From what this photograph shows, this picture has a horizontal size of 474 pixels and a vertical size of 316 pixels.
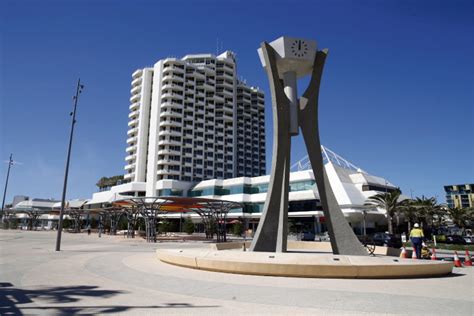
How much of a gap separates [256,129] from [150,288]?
4056 inches

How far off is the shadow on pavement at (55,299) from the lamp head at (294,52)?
1314 cm

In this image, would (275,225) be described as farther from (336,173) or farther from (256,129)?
(256,129)

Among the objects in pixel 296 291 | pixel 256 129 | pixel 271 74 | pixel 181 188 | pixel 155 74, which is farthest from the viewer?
pixel 256 129

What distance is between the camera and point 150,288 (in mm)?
8984

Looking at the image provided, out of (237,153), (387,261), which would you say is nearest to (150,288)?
(387,261)

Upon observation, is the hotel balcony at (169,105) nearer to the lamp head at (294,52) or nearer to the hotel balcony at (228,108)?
the hotel balcony at (228,108)

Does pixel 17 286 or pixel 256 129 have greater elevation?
pixel 256 129

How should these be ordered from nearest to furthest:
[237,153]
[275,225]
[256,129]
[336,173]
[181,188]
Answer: [275,225], [336,173], [181,188], [237,153], [256,129]

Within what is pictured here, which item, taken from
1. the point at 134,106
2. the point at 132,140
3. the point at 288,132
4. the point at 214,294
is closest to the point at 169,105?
the point at 134,106

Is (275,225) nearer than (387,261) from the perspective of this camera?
No

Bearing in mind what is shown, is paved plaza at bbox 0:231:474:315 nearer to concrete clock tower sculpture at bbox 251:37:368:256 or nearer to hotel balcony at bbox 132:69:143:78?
concrete clock tower sculpture at bbox 251:37:368:256

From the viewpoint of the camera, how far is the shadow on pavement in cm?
656

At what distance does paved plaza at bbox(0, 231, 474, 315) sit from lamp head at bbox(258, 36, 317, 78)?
10.8 m

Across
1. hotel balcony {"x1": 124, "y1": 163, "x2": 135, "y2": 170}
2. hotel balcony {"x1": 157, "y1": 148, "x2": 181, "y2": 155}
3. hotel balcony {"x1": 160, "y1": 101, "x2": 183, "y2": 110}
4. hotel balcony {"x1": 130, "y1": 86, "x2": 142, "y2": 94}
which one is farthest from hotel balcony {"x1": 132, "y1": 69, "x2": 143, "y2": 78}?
hotel balcony {"x1": 157, "y1": 148, "x2": 181, "y2": 155}
